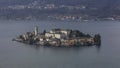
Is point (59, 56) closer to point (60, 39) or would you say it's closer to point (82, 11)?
point (60, 39)

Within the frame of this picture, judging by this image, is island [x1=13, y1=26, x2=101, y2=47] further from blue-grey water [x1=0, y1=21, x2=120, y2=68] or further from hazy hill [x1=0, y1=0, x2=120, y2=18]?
hazy hill [x1=0, y1=0, x2=120, y2=18]

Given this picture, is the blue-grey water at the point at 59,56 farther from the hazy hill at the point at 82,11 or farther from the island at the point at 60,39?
the hazy hill at the point at 82,11

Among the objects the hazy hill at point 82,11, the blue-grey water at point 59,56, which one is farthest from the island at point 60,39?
the hazy hill at point 82,11

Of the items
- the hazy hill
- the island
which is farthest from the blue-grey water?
the hazy hill

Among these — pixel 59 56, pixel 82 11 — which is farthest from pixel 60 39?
pixel 82 11

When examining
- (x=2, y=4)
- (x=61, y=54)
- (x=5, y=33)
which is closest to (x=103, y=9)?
(x=2, y=4)

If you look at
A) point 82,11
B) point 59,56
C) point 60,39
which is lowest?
point 59,56

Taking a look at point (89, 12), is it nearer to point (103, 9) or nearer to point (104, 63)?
point (103, 9)

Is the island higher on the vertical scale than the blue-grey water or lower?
higher
